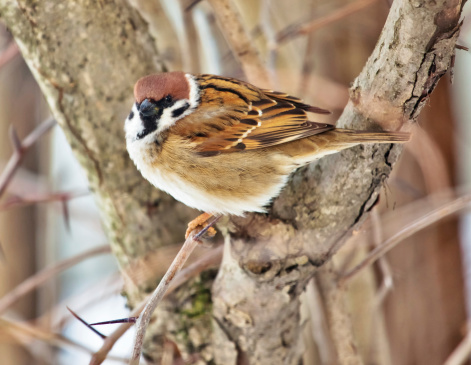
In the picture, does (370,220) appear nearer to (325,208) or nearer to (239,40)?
(325,208)

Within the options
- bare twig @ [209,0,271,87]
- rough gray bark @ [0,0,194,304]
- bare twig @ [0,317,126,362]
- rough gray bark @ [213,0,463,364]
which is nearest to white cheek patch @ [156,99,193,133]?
rough gray bark @ [0,0,194,304]

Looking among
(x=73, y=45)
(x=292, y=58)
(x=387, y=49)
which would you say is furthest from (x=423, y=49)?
(x=292, y=58)

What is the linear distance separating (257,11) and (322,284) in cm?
178

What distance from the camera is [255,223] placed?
67.9 inches

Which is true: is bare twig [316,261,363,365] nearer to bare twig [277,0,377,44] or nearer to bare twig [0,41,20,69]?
bare twig [277,0,377,44]

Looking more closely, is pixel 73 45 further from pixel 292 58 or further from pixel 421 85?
pixel 292 58

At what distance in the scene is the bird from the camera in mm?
1798

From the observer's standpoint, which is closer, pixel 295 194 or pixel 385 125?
pixel 385 125

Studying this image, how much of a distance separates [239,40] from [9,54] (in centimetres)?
102

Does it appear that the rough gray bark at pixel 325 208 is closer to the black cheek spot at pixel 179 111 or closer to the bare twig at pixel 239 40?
the black cheek spot at pixel 179 111

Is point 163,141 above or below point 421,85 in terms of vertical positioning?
above

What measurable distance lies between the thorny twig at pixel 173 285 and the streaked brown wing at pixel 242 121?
356 mm

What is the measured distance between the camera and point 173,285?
70.8 inches

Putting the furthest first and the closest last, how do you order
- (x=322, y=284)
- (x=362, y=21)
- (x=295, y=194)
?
(x=362, y=21)
(x=322, y=284)
(x=295, y=194)
